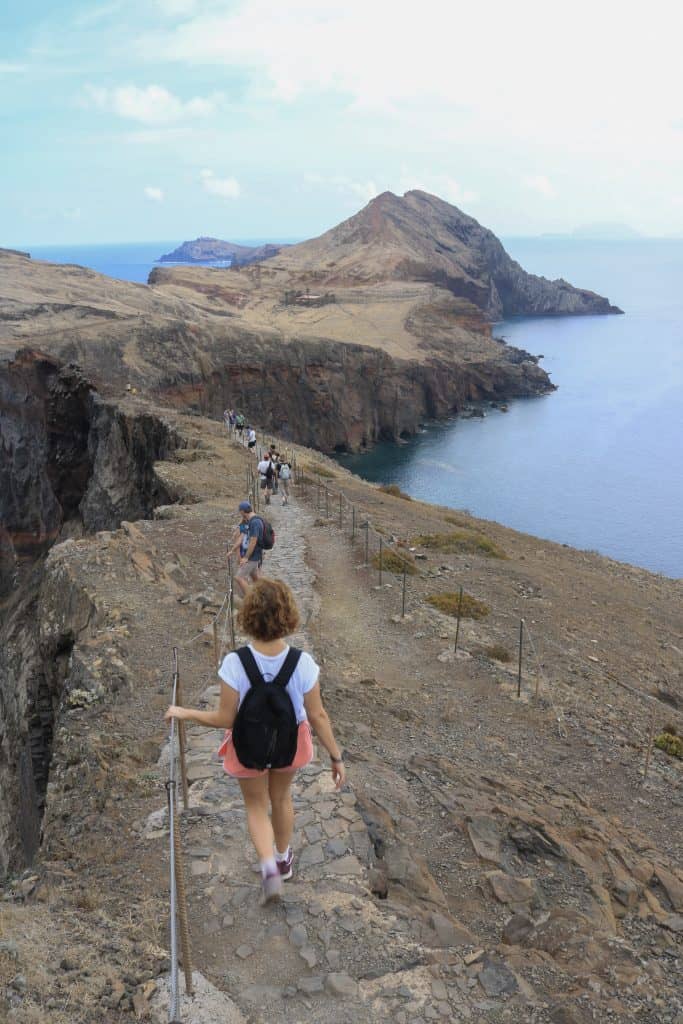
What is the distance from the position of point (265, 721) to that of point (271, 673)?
1.15ft

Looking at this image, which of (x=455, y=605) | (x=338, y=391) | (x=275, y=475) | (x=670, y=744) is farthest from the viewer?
(x=338, y=391)

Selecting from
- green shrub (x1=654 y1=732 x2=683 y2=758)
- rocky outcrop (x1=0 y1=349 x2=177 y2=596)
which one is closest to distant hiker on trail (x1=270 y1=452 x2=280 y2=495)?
rocky outcrop (x1=0 y1=349 x2=177 y2=596)

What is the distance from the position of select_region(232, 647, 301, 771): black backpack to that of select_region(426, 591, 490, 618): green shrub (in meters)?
11.7

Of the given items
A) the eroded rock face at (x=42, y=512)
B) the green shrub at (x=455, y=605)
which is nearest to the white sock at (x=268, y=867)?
the eroded rock face at (x=42, y=512)

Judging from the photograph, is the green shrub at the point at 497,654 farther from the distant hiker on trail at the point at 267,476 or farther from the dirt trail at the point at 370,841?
the distant hiker on trail at the point at 267,476

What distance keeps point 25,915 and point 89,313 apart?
73.4 metres

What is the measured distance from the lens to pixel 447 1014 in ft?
17.4

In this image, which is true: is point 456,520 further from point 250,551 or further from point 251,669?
point 251,669

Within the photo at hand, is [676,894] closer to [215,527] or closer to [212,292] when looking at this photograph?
[215,527]

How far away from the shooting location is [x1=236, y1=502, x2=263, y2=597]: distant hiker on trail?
522 inches

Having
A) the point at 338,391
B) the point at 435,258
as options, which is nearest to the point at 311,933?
the point at 338,391

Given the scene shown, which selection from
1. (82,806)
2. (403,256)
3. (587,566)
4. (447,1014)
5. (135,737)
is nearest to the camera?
(447,1014)

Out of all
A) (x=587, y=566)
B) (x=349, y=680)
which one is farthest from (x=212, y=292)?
(x=349, y=680)

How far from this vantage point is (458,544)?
79.2 feet
